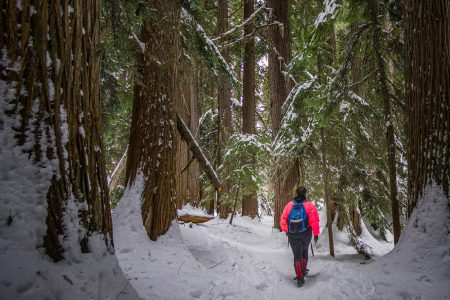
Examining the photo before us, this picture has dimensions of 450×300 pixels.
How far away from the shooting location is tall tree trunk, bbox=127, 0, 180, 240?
5094 millimetres

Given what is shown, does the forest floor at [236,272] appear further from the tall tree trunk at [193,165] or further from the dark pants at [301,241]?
the tall tree trunk at [193,165]

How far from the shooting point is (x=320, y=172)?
759cm

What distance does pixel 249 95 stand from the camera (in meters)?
11.5

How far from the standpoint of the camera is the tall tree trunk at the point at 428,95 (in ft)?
13.8

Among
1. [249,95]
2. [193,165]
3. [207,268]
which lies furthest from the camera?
[249,95]

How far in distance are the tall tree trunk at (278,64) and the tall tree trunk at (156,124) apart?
15.2 ft

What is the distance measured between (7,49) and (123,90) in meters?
5.23

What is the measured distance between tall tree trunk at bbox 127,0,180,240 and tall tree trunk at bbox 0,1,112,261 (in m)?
2.60

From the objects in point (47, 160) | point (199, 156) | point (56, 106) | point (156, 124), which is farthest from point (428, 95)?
point (47, 160)

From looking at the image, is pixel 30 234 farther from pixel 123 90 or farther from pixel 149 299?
pixel 123 90

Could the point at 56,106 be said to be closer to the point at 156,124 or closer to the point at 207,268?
the point at 156,124

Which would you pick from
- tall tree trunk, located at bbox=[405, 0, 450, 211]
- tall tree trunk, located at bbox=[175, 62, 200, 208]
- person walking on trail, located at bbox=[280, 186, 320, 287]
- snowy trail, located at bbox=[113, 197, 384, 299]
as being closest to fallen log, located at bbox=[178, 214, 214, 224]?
snowy trail, located at bbox=[113, 197, 384, 299]

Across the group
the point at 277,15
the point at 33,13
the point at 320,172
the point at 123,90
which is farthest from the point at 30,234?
the point at 277,15

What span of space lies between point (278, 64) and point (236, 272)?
22.6 ft
